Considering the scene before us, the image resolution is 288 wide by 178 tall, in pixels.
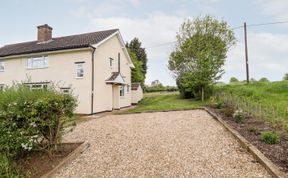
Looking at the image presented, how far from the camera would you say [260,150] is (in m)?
5.52

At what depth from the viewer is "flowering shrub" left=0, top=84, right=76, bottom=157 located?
16.6 feet

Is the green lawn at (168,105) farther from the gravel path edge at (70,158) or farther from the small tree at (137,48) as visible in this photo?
the small tree at (137,48)

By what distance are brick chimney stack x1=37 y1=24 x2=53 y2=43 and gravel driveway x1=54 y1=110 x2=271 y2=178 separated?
14696 mm

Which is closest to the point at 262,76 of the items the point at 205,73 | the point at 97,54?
the point at 205,73

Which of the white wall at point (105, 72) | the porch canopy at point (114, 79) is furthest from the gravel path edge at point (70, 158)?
the porch canopy at point (114, 79)

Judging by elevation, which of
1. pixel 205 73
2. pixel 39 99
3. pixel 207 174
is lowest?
pixel 207 174

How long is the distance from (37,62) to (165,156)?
54.2 ft

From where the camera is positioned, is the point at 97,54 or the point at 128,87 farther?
the point at 128,87

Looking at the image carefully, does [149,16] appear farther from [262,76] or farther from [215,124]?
[262,76]

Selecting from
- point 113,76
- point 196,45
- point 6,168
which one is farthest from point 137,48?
point 6,168

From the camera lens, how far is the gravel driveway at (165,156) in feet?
15.7

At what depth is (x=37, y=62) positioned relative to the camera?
1811cm

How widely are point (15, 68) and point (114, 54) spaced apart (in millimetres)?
9309

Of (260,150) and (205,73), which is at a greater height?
(205,73)
